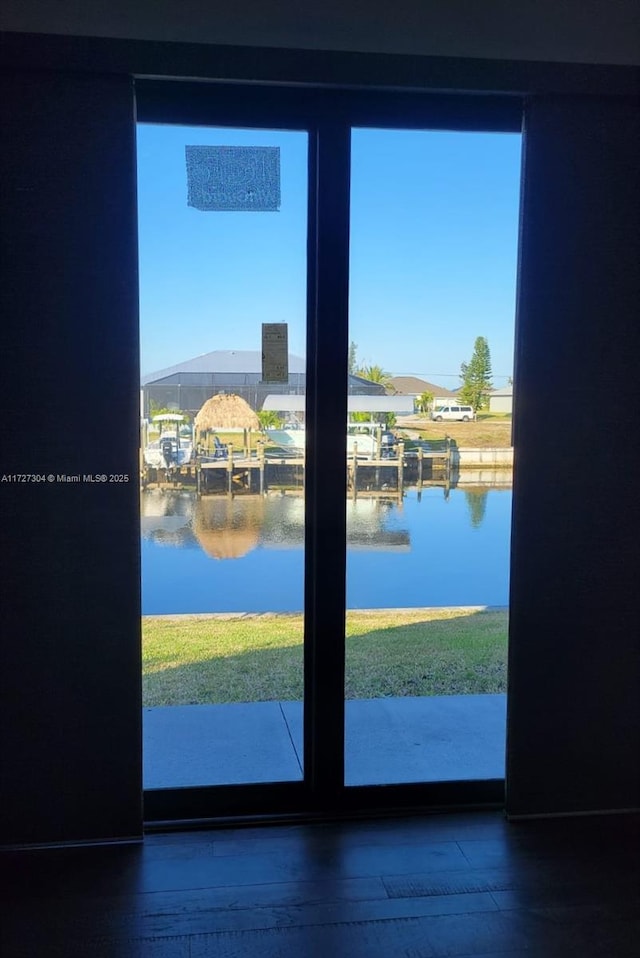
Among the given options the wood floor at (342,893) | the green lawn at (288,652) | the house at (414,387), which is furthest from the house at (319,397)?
the house at (414,387)

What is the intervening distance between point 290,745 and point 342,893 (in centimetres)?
62

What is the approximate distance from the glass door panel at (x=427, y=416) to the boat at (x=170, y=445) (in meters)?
0.60

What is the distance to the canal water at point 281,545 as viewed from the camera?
245 centimetres

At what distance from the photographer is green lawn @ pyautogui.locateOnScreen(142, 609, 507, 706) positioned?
2.49 meters

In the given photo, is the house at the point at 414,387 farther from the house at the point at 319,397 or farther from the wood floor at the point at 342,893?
the wood floor at the point at 342,893

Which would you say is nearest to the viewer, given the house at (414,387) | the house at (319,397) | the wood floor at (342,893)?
the wood floor at (342,893)

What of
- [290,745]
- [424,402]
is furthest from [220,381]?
[290,745]

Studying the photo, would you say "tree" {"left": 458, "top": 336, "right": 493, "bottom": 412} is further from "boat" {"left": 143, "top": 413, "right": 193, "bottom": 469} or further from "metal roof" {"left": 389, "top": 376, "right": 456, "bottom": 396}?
"boat" {"left": 143, "top": 413, "right": 193, "bottom": 469}

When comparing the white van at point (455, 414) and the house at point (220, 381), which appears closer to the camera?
the house at point (220, 381)

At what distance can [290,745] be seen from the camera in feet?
8.52

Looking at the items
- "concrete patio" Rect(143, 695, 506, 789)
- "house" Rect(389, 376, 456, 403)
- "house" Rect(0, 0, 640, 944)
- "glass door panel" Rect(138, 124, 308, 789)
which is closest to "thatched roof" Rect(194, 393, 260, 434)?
"glass door panel" Rect(138, 124, 308, 789)

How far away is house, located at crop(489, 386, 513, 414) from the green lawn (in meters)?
0.79

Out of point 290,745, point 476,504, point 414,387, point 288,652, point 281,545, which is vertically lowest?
point 290,745

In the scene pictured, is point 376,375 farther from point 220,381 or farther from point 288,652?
point 288,652
